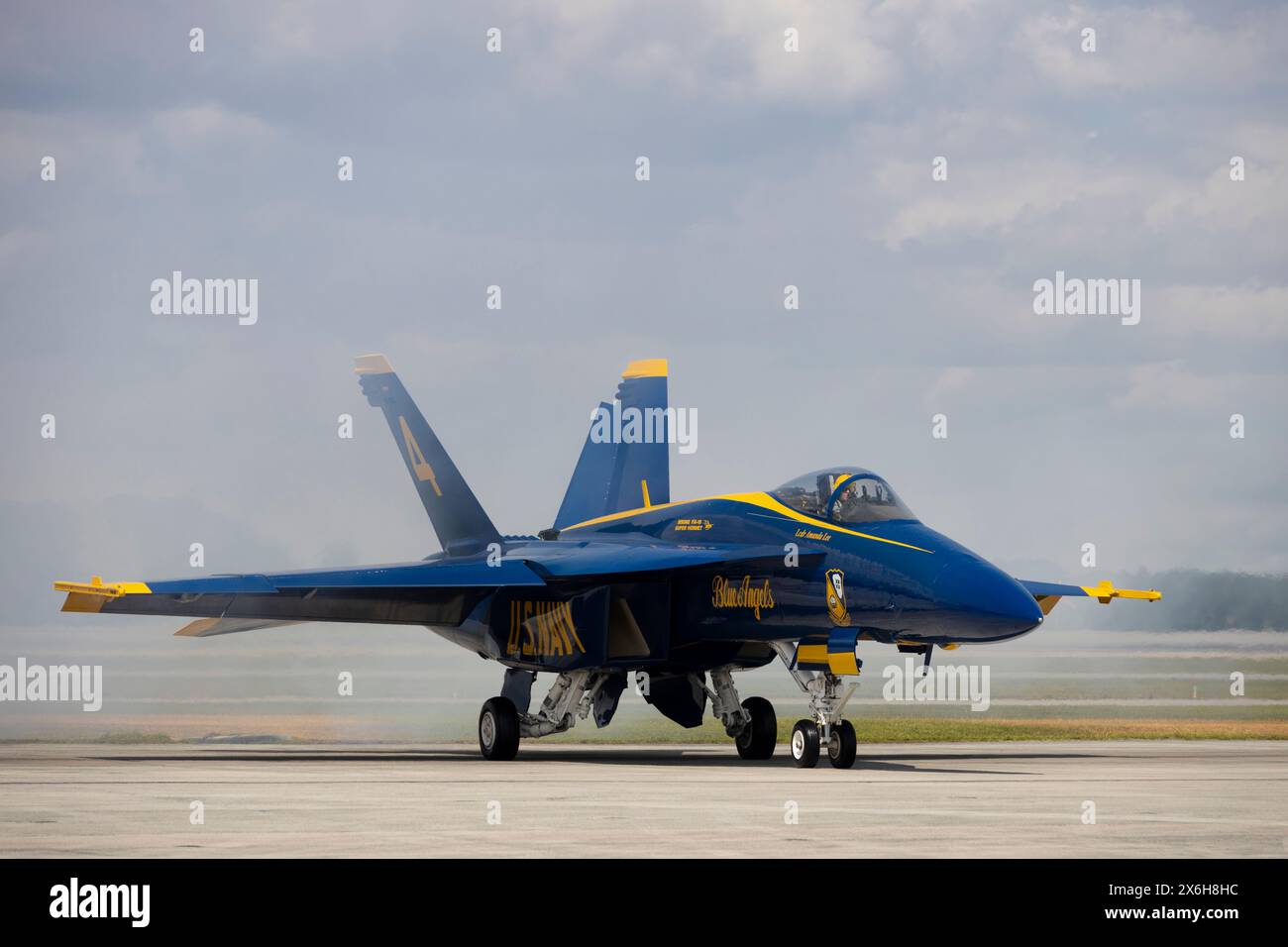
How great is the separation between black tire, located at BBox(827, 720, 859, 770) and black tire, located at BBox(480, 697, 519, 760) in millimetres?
5144

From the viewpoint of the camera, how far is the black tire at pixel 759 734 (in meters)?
22.4

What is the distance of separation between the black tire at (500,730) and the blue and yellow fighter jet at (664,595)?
29 millimetres

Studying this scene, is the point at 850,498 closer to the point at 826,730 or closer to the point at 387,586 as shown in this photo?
the point at 826,730

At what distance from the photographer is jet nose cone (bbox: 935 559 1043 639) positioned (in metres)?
17.3

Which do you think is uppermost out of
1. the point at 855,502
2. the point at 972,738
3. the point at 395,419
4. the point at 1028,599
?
the point at 395,419

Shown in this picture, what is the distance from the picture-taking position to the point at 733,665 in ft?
72.4

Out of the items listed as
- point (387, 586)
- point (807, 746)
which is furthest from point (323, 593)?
point (807, 746)

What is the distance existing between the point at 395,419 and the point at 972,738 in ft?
37.5

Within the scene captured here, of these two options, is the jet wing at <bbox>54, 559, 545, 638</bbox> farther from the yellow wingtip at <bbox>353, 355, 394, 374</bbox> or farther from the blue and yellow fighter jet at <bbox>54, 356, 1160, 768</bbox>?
the yellow wingtip at <bbox>353, 355, 394, 374</bbox>

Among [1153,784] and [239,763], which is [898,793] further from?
[239,763]

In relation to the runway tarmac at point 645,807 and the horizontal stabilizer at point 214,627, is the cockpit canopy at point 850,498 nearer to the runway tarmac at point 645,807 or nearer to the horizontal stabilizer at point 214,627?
the runway tarmac at point 645,807

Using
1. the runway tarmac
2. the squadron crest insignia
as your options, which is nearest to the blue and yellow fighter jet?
the squadron crest insignia

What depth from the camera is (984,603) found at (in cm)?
1730
